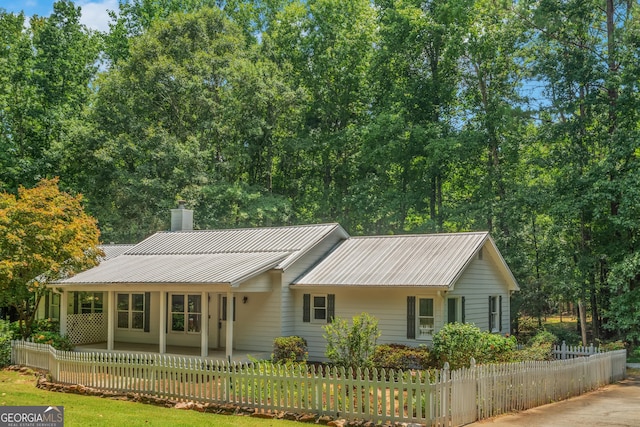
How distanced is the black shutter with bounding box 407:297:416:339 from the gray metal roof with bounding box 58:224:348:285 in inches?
164

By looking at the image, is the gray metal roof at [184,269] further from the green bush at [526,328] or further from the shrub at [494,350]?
the green bush at [526,328]

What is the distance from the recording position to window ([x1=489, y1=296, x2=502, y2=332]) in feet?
74.4

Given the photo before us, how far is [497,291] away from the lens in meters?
23.3

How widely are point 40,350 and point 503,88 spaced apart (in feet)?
86.4

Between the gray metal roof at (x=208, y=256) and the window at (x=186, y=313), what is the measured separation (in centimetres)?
138

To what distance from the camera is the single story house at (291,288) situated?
1927 cm

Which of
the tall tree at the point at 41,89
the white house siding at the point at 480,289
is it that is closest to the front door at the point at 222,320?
the white house siding at the point at 480,289

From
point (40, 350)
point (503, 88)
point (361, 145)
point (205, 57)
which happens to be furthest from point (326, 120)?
point (40, 350)

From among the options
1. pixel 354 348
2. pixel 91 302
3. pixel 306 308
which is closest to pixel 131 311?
pixel 91 302

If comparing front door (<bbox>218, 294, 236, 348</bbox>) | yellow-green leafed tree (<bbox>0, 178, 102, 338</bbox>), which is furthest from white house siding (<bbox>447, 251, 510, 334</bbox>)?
yellow-green leafed tree (<bbox>0, 178, 102, 338</bbox>)

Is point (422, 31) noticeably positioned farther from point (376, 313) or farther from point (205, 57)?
point (376, 313)

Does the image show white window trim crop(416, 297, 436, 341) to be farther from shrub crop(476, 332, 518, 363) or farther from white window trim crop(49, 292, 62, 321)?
white window trim crop(49, 292, 62, 321)

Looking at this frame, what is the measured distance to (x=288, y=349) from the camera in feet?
63.8

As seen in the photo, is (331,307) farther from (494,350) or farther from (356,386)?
(356,386)
